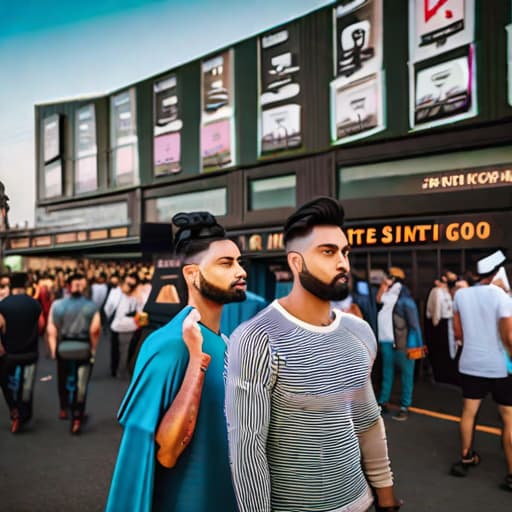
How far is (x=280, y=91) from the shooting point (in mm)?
12625

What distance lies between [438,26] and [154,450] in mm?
10283

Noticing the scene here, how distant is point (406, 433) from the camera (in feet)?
19.4

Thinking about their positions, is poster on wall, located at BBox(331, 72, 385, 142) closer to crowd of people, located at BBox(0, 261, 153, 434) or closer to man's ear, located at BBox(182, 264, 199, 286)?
crowd of people, located at BBox(0, 261, 153, 434)

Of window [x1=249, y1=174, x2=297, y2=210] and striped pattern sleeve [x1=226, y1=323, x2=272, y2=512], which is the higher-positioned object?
window [x1=249, y1=174, x2=297, y2=210]

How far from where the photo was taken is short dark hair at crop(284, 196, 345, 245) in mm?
1862

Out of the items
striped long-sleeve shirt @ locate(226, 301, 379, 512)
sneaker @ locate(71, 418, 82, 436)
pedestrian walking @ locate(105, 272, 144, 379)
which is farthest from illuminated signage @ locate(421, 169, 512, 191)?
striped long-sleeve shirt @ locate(226, 301, 379, 512)

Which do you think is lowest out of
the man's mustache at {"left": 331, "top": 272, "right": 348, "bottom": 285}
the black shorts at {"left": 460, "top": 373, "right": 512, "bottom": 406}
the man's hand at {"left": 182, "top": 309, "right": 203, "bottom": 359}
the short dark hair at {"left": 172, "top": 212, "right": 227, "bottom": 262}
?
the black shorts at {"left": 460, "top": 373, "right": 512, "bottom": 406}

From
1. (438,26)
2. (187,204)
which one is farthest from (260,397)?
(187,204)

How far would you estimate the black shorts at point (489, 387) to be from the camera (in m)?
4.40

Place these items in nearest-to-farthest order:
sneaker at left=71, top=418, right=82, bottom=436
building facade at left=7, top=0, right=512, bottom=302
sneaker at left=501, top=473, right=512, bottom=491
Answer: sneaker at left=501, top=473, right=512, bottom=491 → sneaker at left=71, top=418, right=82, bottom=436 → building facade at left=7, top=0, right=512, bottom=302

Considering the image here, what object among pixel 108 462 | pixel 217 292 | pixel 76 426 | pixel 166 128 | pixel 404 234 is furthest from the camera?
pixel 166 128

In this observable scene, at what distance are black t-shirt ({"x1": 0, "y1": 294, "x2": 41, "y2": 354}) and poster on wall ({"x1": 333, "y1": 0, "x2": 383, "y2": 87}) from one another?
8486 millimetres

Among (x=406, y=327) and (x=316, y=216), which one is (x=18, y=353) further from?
(x=316, y=216)


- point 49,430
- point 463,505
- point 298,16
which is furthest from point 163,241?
point 298,16
